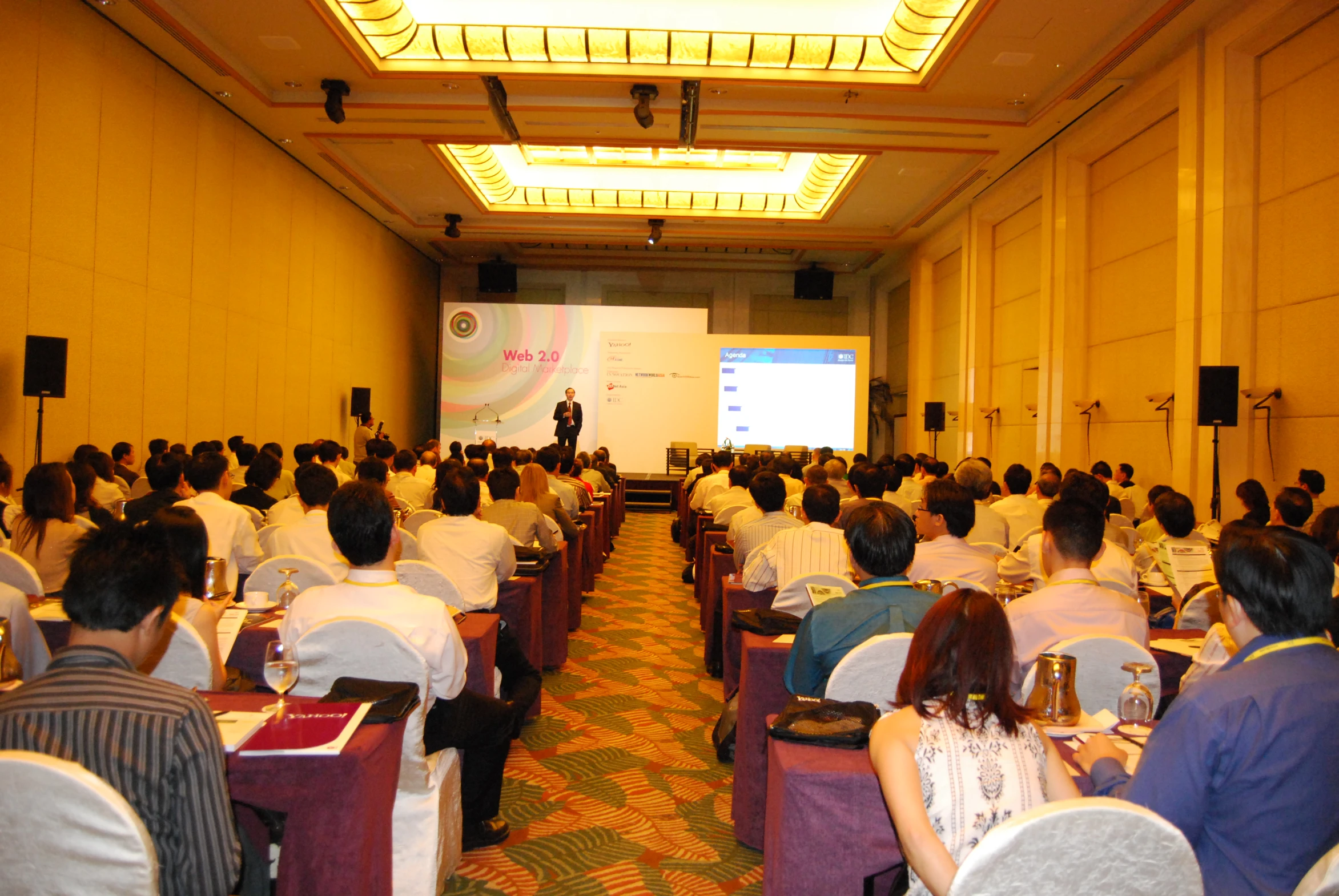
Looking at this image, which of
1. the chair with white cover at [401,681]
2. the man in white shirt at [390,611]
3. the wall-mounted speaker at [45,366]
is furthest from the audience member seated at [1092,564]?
the wall-mounted speaker at [45,366]

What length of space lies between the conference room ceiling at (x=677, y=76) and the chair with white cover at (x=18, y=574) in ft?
18.2

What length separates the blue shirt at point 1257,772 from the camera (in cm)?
144

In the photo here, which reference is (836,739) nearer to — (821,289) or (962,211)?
(962,211)

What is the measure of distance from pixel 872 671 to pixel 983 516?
3.47 meters

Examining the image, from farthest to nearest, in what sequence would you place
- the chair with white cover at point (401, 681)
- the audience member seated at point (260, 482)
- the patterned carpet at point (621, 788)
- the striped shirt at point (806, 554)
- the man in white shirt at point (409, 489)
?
1. the man in white shirt at point (409, 489)
2. the audience member seated at point (260, 482)
3. the striped shirt at point (806, 554)
4. the patterned carpet at point (621, 788)
5. the chair with white cover at point (401, 681)

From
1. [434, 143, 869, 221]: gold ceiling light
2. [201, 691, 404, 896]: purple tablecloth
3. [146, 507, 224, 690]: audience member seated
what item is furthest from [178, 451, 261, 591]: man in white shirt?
[434, 143, 869, 221]: gold ceiling light

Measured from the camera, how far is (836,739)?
194 centimetres

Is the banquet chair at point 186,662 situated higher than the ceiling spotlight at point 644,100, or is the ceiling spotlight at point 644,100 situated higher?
the ceiling spotlight at point 644,100

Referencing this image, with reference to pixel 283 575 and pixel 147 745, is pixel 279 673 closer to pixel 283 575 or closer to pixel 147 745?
pixel 147 745

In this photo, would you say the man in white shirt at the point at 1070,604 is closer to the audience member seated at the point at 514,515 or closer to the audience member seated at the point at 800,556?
the audience member seated at the point at 800,556

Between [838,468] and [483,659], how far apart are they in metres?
4.62

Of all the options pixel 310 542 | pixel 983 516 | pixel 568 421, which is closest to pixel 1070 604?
pixel 983 516

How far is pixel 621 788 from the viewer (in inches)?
135

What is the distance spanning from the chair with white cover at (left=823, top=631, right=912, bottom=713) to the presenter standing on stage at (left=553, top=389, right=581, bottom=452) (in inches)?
480
